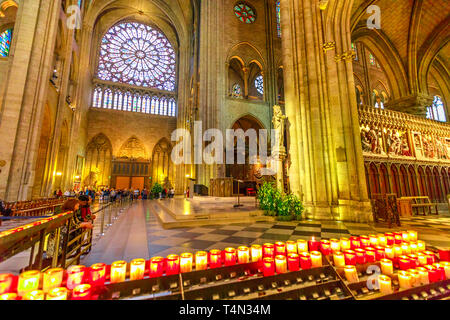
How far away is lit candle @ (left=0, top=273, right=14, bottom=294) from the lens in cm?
96

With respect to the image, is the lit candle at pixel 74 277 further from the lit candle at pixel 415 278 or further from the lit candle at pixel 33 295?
the lit candle at pixel 415 278

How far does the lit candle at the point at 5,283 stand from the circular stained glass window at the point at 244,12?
19132 millimetres

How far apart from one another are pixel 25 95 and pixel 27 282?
32.2 ft

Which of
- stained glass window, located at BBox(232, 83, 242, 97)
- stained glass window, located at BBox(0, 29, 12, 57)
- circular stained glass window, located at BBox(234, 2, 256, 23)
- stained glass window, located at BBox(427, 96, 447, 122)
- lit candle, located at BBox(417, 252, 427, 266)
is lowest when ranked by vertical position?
lit candle, located at BBox(417, 252, 427, 266)

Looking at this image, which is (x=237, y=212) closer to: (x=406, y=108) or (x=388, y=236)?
(x=388, y=236)

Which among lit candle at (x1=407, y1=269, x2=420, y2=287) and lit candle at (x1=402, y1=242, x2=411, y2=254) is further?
lit candle at (x1=402, y1=242, x2=411, y2=254)

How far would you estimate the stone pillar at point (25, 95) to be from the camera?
6875mm

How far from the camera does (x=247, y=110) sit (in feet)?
48.6

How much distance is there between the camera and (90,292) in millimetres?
1041

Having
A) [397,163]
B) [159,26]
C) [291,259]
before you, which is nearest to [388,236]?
[291,259]

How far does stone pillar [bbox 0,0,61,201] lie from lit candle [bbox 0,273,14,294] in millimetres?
8688

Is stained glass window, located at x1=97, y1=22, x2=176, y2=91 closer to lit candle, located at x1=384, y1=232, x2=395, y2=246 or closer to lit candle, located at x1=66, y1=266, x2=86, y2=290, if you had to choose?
lit candle, located at x1=66, y1=266, x2=86, y2=290

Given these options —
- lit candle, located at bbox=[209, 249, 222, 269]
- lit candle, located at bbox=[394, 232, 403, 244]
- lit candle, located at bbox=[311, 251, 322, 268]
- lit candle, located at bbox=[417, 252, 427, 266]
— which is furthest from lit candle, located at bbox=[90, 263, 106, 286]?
lit candle, located at bbox=[394, 232, 403, 244]
